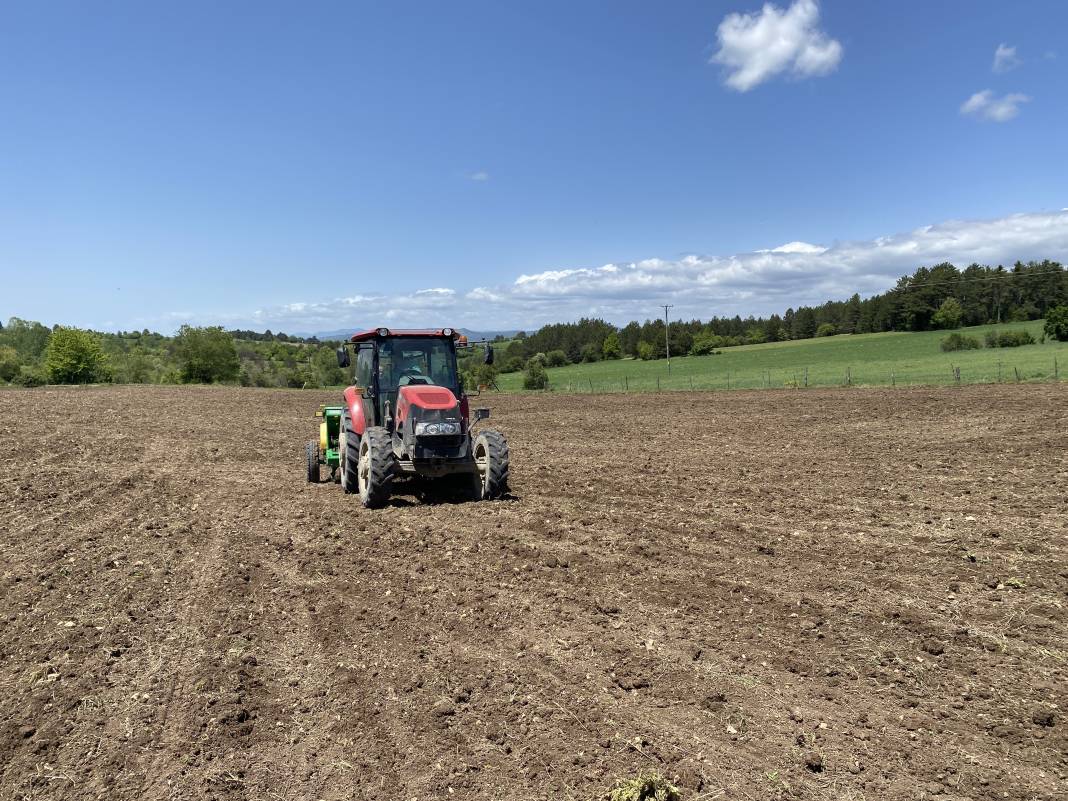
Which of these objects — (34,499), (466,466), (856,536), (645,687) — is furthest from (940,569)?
(34,499)

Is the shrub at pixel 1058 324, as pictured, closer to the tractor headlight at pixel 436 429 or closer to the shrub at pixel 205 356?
the tractor headlight at pixel 436 429

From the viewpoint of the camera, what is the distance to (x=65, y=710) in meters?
4.26

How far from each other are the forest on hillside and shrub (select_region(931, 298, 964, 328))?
0.11 m

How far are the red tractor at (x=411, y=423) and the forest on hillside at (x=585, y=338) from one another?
97.2ft

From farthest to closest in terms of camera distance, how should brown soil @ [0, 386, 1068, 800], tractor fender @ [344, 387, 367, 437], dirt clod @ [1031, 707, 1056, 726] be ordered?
1. tractor fender @ [344, 387, 367, 437]
2. dirt clod @ [1031, 707, 1056, 726]
3. brown soil @ [0, 386, 1068, 800]

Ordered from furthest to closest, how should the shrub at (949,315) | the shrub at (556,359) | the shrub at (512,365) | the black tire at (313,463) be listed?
the shrub at (556,359) < the shrub at (949,315) < the shrub at (512,365) < the black tire at (313,463)

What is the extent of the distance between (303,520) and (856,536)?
663cm

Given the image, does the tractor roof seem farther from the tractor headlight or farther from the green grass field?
the green grass field

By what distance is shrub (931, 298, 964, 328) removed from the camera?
7775 centimetres

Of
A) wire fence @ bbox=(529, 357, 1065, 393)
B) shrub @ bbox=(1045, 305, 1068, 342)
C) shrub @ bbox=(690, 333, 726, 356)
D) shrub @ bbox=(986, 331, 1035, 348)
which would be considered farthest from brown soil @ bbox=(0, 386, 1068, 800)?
shrub @ bbox=(690, 333, 726, 356)

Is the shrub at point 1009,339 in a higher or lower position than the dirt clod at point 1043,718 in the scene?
higher

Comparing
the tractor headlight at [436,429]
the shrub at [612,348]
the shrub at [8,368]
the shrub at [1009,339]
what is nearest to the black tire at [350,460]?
the tractor headlight at [436,429]

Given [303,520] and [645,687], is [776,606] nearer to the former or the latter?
[645,687]

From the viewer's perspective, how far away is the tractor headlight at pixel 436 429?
9.04m
